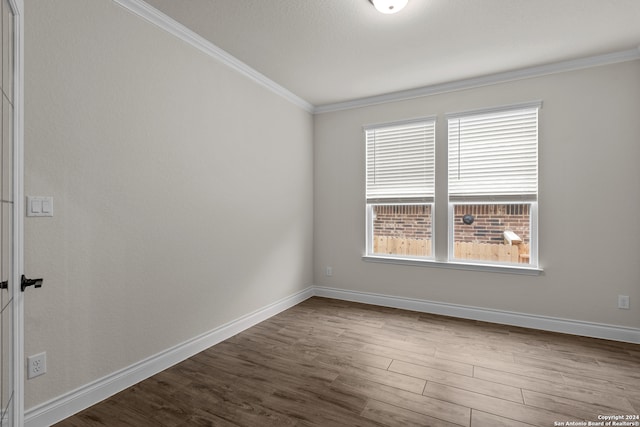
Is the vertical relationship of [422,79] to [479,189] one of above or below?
above

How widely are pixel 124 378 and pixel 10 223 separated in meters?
1.46

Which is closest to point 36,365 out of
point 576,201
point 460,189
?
point 460,189

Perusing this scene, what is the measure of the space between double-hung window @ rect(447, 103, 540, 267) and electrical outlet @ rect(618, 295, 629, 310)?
0.75m

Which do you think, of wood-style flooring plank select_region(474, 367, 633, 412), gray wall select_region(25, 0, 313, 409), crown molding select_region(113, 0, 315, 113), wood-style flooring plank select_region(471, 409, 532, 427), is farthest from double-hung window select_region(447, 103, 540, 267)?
gray wall select_region(25, 0, 313, 409)

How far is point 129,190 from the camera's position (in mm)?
2367

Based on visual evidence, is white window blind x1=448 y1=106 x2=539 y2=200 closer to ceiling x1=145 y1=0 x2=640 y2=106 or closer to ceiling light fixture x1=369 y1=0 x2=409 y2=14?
ceiling x1=145 y1=0 x2=640 y2=106

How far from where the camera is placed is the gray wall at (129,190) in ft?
6.25

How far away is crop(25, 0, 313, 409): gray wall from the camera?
1.90 meters

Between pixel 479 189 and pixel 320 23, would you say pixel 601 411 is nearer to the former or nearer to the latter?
pixel 479 189

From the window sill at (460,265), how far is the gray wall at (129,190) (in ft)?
5.38

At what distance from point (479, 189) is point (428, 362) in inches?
82.7

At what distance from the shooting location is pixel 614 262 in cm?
315

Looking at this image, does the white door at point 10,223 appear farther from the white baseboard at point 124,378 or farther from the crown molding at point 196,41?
the crown molding at point 196,41

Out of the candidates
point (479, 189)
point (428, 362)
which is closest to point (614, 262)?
point (479, 189)
